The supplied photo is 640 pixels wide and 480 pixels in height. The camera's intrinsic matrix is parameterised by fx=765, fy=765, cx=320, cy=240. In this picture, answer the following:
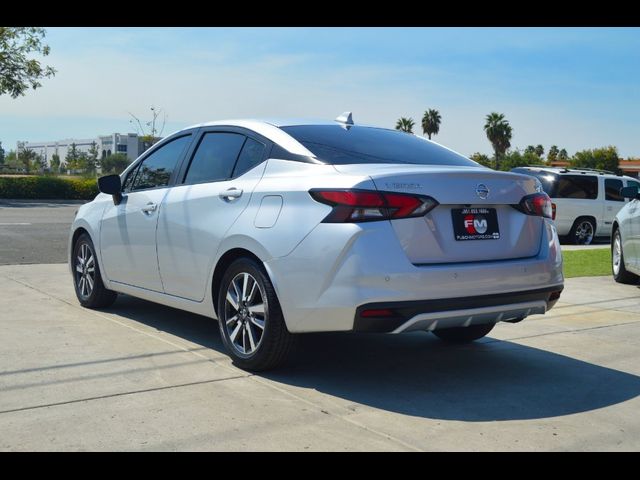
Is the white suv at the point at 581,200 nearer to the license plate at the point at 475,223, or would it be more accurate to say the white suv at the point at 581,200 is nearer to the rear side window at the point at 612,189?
the rear side window at the point at 612,189

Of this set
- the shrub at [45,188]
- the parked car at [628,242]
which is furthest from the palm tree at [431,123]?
the parked car at [628,242]

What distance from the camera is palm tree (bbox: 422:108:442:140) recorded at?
8975 cm

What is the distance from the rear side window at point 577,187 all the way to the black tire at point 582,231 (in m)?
0.56

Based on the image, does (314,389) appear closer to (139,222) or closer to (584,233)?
(139,222)

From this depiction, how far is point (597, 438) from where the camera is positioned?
3803 mm

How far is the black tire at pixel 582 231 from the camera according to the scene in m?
18.5

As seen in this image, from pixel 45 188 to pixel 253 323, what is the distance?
34062 mm

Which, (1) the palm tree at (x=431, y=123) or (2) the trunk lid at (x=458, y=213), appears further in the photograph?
(1) the palm tree at (x=431, y=123)

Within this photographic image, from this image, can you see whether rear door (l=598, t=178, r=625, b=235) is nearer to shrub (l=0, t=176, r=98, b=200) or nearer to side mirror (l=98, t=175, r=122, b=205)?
side mirror (l=98, t=175, r=122, b=205)

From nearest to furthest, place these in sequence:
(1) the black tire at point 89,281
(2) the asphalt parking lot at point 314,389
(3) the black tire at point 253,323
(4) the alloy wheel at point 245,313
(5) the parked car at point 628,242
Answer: (2) the asphalt parking lot at point 314,389
(3) the black tire at point 253,323
(4) the alloy wheel at point 245,313
(1) the black tire at point 89,281
(5) the parked car at point 628,242

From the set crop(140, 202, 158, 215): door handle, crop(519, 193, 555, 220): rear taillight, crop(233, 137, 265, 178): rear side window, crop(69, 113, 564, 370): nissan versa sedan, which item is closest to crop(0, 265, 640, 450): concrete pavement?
crop(69, 113, 564, 370): nissan versa sedan
